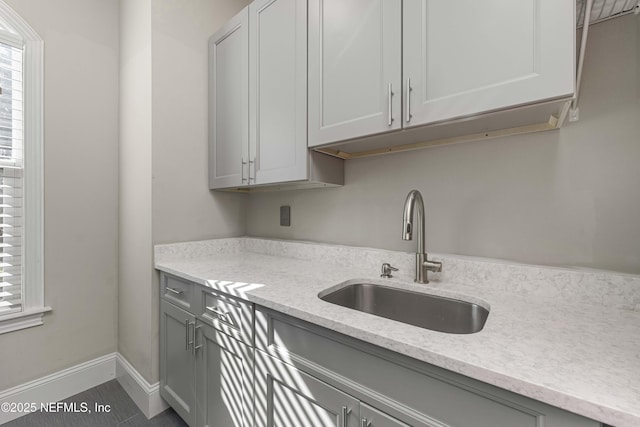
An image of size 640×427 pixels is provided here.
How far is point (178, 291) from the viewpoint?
5.16 ft

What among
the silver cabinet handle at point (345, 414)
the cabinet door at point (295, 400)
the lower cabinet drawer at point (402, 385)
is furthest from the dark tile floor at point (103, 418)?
the silver cabinet handle at point (345, 414)

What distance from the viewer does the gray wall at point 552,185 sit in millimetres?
988

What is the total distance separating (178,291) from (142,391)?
2.40ft

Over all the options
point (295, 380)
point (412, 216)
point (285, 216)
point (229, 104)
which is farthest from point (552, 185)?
point (229, 104)

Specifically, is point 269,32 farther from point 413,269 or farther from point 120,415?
point 120,415

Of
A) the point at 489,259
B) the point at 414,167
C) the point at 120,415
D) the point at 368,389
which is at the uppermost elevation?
the point at 414,167

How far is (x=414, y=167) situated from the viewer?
A: 1.42m

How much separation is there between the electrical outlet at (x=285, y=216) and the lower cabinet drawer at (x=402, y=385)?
996 millimetres

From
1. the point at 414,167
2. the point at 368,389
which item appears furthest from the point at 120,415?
the point at 414,167

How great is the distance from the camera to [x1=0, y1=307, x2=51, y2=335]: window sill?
1659mm

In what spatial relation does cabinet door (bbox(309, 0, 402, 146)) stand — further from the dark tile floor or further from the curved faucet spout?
the dark tile floor

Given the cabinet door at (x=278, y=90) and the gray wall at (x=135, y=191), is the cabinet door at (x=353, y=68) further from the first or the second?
the gray wall at (x=135, y=191)

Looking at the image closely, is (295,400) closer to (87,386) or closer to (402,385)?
(402,385)

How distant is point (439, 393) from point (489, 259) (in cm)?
71
